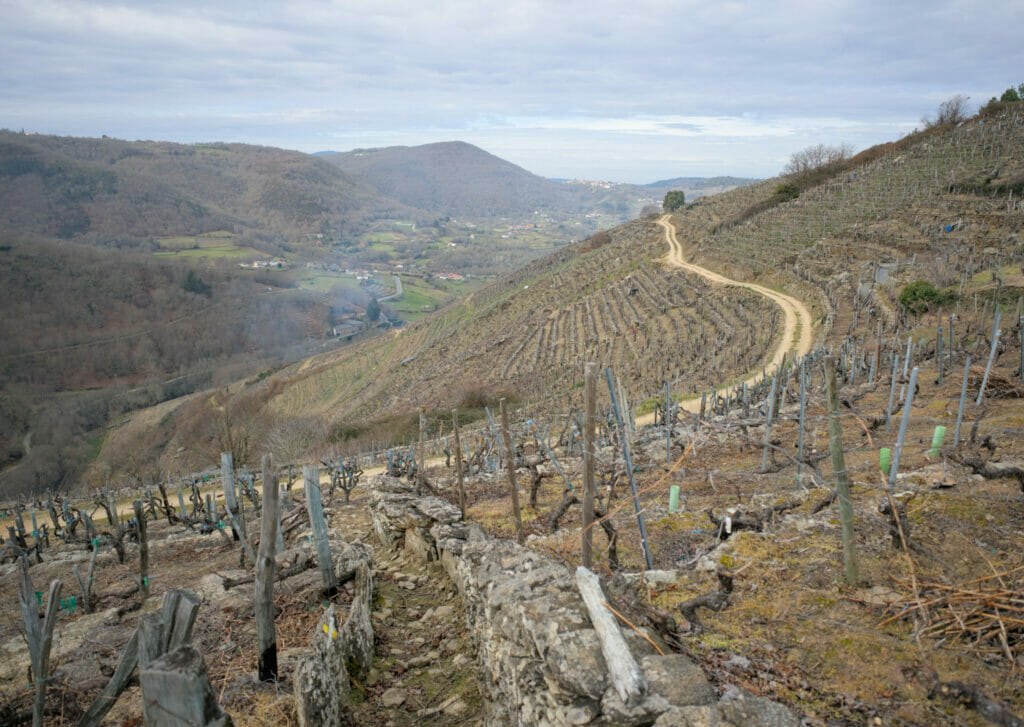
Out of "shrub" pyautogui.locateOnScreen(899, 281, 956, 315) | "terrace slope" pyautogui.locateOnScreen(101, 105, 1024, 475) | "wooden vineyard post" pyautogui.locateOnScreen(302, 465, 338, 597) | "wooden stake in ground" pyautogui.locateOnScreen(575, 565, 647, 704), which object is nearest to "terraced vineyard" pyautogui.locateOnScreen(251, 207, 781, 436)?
"terrace slope" pyautogui.locateOnScreen(101, 105, 1024, 475)

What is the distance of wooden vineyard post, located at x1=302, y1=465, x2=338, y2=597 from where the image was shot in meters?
6.16

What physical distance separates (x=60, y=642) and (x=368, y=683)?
4.48m

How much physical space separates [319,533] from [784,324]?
2911cm

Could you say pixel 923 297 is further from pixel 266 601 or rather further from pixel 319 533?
pixel 266 601

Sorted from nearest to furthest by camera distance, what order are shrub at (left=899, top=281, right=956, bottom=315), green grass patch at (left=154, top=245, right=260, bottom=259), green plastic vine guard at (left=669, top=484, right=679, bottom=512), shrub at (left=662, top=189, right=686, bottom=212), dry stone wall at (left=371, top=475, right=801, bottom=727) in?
1. dry stone wall at (left=371, top=475, right=801, bottom=727)
2. green plastic vine guard at (left=669, top=484, right=679, bottom=512)
3. shrub at (left=899, top=281, right=956, bottom=315)
4. shrub at (left=662, top=189, right=686, bottom=212)
5. green grass patch at (left=154, top=245, right=260, bottom=259)

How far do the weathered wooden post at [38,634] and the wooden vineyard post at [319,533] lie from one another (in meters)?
2.46

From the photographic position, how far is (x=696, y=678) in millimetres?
3414

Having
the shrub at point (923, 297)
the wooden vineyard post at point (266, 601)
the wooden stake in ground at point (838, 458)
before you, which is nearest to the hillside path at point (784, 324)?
the shrub at point (923, 297)

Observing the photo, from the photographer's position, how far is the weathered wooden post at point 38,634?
3.74 meters

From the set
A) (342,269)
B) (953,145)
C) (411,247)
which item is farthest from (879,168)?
(411,247)

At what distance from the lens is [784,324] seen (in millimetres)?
28906

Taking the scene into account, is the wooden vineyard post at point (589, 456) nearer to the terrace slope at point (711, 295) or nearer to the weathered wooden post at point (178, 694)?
the weathered wooden post at point (178, 694)

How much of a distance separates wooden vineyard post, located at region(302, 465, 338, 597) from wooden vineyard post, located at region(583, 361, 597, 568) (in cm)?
313

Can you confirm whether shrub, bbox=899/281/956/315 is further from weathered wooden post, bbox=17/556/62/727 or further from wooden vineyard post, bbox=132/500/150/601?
weathered wooden post, bbox=17/556/62/727
